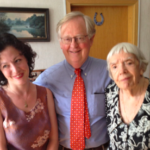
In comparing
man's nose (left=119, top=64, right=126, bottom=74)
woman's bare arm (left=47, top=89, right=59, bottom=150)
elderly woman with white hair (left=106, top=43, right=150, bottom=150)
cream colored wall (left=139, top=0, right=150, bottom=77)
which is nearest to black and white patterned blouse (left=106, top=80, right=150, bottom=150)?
elderly woman with white hair (left=106, top=43, right=150, bottom=150)

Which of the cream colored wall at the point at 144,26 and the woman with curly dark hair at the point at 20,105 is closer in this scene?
the woman with curly dark hair at the point at 20,105

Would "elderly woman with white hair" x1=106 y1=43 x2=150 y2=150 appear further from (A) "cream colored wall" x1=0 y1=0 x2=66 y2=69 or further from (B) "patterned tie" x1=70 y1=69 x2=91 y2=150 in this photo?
(A) "cream colored wall" x1=0 y1=0 x2=66 y2=69

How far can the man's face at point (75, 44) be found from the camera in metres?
1.22

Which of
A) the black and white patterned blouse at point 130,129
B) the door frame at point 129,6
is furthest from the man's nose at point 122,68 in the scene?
the door frame at point 129,6

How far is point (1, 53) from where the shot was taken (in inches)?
38.3

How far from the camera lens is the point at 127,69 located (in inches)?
37.7

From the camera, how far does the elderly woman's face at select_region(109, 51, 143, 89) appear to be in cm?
95

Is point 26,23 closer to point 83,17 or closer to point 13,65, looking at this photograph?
point 83,17

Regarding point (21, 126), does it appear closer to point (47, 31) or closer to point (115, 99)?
point (115, 99)

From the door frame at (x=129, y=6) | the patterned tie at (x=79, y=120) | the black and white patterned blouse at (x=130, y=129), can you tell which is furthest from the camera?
the door frame at (x=129, y=6)

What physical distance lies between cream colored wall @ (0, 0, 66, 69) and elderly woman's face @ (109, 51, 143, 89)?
83.1 inches

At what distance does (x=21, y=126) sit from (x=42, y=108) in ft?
0.64

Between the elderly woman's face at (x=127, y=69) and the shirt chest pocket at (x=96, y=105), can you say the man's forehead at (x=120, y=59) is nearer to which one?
the elderly woman's face at (x=127, y=69)

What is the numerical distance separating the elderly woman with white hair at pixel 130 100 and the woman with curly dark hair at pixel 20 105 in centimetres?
55
